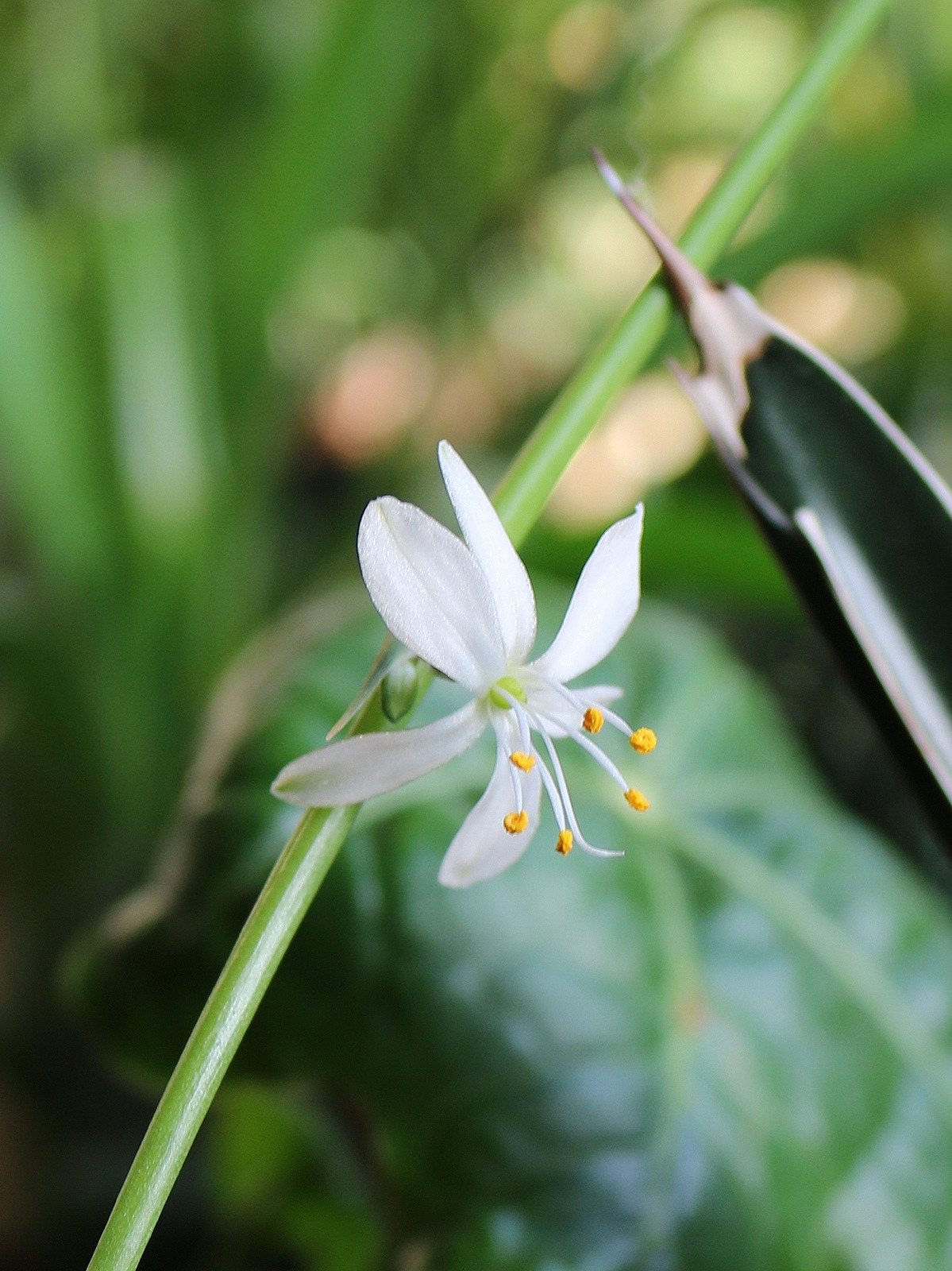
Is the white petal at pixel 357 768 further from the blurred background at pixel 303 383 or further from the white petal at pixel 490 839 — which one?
the blurred background at pixel 303 383

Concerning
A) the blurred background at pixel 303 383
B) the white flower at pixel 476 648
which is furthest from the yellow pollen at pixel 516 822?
the blurred background at pixel 303 383

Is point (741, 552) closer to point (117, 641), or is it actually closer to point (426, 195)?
point (117, 641)

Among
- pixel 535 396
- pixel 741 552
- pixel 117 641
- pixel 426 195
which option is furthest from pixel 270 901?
pixel 426 195

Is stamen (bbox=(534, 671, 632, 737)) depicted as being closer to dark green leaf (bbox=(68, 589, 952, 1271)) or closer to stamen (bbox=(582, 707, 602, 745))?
stamen (bbox=(582, 707, 602, 745))

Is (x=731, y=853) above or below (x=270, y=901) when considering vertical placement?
below

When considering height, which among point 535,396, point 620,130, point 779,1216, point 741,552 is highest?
point 620,130

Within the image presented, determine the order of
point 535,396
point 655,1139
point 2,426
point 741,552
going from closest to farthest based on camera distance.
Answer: point 655,1139
point 741,552
point 2,426
point 535,396

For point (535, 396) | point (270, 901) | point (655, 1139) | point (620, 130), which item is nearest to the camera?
point (270, 901)

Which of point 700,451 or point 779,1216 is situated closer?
point 779,1216
